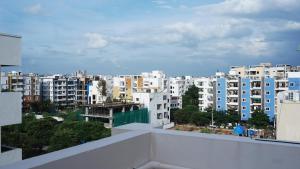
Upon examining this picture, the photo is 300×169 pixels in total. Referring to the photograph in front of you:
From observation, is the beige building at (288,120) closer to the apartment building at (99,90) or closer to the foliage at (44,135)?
the foliage at (44,135)

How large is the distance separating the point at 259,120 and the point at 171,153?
1966cm

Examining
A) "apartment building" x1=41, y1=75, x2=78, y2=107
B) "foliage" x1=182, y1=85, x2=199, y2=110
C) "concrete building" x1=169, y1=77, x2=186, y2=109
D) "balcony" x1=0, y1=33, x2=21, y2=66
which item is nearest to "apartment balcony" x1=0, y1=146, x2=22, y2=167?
"balcony" x1=0, y1=33, x2=21, y2=66

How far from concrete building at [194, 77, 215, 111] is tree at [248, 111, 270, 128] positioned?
15.9ft

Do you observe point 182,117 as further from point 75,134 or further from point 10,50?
point 10,50

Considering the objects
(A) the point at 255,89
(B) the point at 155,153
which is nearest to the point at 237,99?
(A) the point at 255,89

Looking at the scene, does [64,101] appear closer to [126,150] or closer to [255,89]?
[255,89]

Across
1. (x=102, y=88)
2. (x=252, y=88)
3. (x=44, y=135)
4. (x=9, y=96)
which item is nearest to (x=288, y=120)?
(x=9, y=96)

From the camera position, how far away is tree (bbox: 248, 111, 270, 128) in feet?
64.4

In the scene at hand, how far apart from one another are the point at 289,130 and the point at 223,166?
340 cm

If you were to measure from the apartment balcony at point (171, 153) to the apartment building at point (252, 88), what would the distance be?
19.9m

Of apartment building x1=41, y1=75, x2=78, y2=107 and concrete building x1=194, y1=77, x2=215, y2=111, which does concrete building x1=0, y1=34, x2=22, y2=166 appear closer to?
concrete building x1=194, y1=77, x2=215, y2=111

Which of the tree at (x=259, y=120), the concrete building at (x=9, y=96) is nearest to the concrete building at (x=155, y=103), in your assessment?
the tree at (x=259, y=120)

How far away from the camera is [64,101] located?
102 ft

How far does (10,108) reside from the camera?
4.57 metres
